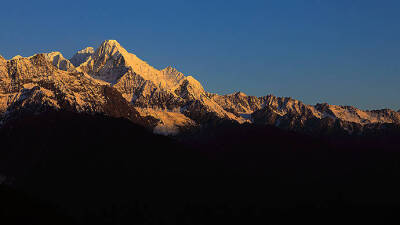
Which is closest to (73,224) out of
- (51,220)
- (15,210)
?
(51,220)

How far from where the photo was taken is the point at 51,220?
18575cm

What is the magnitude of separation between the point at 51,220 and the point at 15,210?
13692mm

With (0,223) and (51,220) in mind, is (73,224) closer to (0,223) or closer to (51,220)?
(51,220)

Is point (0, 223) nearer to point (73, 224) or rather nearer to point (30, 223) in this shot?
point (30, 223)

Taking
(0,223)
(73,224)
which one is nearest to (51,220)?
(73,224)

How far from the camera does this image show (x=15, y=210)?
187 m

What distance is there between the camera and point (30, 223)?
179 m

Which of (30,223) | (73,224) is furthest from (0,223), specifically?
(73,224)

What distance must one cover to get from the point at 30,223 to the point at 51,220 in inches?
343

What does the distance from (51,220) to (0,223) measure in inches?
758

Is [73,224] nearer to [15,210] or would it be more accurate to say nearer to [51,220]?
[51,220]

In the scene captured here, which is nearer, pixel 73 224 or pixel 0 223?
pixel 0 223

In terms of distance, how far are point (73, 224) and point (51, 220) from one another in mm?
7742

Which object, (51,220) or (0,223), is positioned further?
(51,220)
